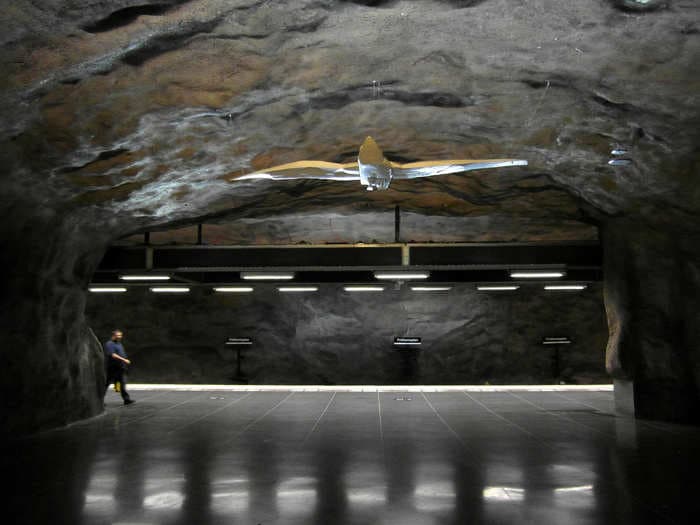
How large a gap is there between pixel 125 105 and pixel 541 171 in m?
6.82

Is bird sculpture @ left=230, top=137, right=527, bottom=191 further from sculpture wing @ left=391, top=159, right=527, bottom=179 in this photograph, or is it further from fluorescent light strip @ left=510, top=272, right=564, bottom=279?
fluorescent light strip @ left=510, top=272, right=564, bottom=279

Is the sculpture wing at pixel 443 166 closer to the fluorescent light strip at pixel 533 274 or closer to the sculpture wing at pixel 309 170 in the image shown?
the sculpture wing at pixel 309 170

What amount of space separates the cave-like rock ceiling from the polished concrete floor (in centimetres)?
393

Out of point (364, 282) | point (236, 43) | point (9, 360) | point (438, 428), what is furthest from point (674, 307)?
point (9, 360)

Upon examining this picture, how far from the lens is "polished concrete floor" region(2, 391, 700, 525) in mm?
6051

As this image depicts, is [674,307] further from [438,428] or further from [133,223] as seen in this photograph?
[133,223]

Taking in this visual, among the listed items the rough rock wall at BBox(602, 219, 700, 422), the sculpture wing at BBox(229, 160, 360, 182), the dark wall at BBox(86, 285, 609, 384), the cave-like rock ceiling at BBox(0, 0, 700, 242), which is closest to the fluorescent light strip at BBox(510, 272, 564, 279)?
the rough rock wall at BBox(602, 219, 700, 422)

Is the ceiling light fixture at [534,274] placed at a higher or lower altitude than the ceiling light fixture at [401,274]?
lower

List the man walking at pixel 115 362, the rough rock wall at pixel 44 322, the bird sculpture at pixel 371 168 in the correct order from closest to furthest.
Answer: the bird sculpture at pixel 371 168, the rough rock wall at pixel 44 322, the man walking at pixel 115 362

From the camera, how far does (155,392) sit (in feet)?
57.2

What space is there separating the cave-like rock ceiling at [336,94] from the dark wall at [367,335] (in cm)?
1053

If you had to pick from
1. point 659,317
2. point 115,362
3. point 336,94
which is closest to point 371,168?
point 336,94

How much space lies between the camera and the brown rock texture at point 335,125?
636cm

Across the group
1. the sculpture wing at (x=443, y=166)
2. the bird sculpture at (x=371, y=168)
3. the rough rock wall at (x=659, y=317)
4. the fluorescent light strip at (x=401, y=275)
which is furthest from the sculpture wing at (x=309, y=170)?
the fluorescent light strip at (x=401, y=275)
